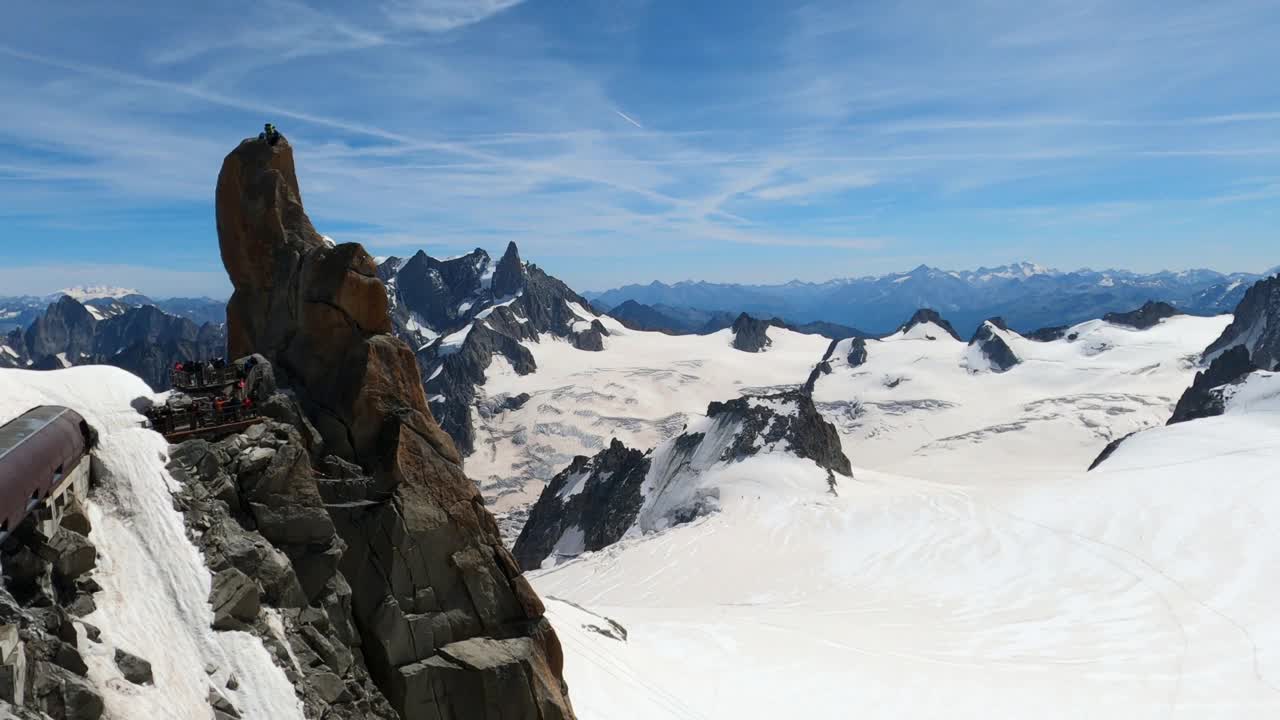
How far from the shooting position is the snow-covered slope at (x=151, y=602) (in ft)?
42.7

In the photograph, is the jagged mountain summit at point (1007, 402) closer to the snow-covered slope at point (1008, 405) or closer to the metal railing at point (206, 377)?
the snow-covered slope at point (1008, 405)

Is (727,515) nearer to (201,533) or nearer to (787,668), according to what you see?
(787,668)

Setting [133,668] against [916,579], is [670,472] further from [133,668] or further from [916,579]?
[133,668]

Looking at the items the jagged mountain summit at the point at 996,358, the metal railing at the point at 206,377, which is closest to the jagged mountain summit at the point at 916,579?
the metal railing at the point at 206,377

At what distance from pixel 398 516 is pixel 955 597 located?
4495 centimetres

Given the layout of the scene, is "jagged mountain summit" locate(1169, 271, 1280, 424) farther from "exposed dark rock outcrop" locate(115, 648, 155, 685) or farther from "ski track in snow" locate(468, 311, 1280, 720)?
"exposed dark rock outcrop" locate(115, 648, 155, 685)

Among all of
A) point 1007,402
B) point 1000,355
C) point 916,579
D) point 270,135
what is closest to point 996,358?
point 1000,355

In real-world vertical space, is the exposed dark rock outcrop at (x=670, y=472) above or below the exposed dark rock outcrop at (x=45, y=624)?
below

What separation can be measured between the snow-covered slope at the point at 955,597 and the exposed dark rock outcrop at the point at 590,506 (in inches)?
503

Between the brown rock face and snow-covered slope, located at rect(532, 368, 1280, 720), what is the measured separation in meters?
9.31

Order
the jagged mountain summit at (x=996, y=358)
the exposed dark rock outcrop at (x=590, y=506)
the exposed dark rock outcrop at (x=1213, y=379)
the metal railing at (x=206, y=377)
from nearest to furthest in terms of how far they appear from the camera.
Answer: the metal railing at (x=206, y=377), the exposed dark rock outcrop at (x=590, y=506), the exposed dark rock outcrop at (x=1213, y=379), the jagged mountain summit at (x=996, y=358)

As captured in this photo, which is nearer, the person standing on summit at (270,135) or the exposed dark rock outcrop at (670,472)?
the person standing on summit at (270,135)

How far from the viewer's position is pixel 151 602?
1409 centimetres

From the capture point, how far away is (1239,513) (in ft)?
192
